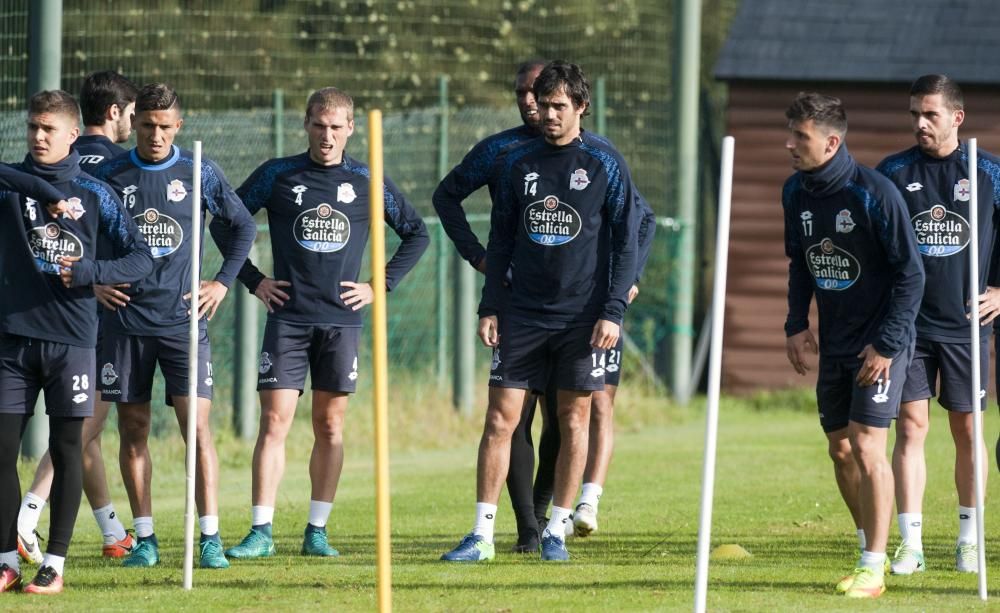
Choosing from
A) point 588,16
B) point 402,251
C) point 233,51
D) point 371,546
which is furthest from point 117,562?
point 588,16

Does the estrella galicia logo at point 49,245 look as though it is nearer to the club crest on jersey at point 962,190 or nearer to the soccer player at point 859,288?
the soccer player at point 859,288

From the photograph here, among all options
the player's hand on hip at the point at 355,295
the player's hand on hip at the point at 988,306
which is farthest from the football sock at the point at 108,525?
the player's hand on hip at the point at 988,306

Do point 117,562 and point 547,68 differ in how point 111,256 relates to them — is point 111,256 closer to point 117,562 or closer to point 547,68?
point 117,562

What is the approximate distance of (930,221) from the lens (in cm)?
783

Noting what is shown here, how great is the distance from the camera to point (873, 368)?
716 cm

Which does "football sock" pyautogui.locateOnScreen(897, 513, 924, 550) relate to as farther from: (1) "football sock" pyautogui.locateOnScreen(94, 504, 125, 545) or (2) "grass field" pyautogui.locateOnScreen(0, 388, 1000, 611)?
(1) "football sock" pyautogui.locateOnScreen(94, 504, 125, 545)

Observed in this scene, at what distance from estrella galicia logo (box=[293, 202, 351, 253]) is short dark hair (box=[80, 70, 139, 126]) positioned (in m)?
1.07

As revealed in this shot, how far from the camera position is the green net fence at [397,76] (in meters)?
13.2

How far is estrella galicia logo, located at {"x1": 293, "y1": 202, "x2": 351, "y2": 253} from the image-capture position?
8219 millimetres

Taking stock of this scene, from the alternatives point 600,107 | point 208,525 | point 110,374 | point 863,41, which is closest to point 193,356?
point 110,374

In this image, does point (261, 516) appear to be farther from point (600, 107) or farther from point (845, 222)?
point (600, 107)

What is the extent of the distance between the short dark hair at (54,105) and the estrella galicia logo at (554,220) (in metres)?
2.13

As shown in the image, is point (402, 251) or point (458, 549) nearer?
point (458, 549)

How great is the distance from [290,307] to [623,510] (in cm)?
273
